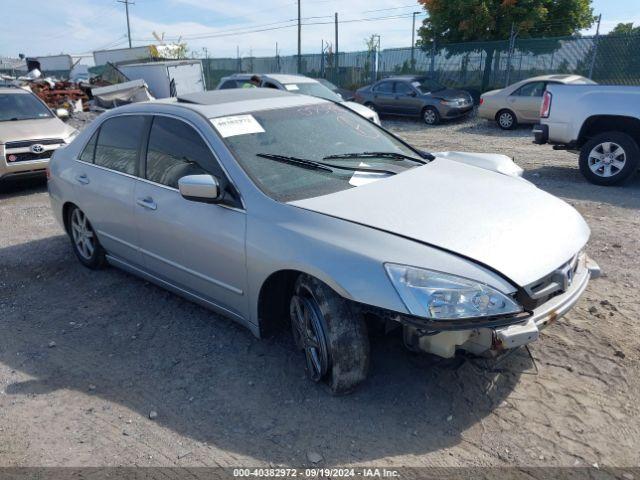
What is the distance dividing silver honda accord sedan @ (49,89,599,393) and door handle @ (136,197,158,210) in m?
0.02

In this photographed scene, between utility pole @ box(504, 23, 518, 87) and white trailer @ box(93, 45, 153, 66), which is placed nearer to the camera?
utility pole @ box(504, 23, 518, 87)

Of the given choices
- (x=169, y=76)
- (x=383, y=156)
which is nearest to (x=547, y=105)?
(x=383, y=156)

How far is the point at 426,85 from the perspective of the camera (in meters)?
17.8

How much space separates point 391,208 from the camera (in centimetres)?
314

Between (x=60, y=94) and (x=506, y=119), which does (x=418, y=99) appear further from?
(x=60, y=94)

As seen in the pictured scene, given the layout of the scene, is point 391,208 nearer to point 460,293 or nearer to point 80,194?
point 460,293

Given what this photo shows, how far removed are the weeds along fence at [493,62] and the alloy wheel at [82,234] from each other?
56.8 feet

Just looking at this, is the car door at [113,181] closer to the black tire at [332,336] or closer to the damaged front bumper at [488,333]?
the black tire at [332,336]

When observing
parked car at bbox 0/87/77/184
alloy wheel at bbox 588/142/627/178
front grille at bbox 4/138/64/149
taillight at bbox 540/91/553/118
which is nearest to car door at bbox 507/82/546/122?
taillight at bbox 540/91/553/118

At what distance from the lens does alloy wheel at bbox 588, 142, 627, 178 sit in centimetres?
785

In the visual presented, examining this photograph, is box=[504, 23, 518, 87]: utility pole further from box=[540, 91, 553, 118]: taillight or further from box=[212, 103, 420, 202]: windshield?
box=[212, 103, 420, 202]: windshield

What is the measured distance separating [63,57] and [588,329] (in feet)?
168

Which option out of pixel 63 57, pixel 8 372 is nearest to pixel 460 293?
pixel 8 372

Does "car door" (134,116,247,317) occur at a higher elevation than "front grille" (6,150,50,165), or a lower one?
higher
